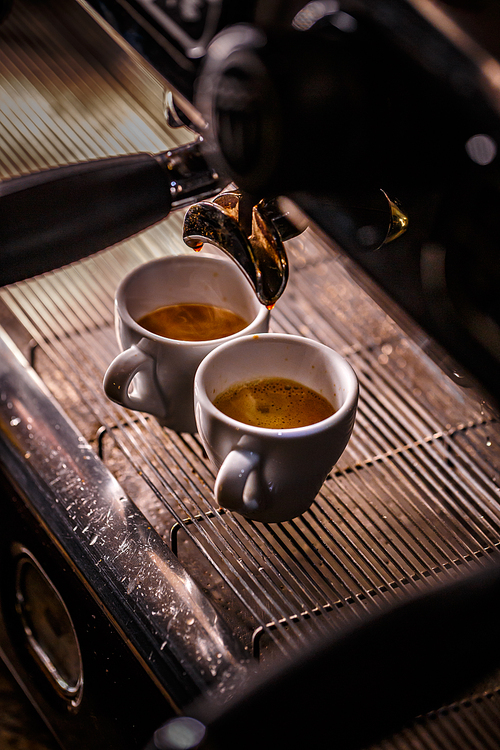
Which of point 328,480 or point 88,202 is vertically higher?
point 88,202

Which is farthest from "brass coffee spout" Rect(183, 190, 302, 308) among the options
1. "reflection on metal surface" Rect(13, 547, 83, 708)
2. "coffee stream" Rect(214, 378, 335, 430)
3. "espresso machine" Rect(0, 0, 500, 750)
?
Result: "reflection on metal surface" Rect(13, 547, 83, 708)

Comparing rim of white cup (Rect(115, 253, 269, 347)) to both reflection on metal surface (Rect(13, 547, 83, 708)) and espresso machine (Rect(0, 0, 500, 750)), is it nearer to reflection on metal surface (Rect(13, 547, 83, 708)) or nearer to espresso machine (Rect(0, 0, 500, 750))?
espresso machine (Rect(0, 0, 500, 750))

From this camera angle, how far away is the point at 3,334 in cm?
52

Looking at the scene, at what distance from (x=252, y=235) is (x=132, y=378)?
17cm

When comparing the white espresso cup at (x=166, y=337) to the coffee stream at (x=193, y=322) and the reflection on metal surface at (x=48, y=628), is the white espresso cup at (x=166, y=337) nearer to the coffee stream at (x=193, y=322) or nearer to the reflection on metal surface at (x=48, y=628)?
the coffee stream at (x=193, y=322)

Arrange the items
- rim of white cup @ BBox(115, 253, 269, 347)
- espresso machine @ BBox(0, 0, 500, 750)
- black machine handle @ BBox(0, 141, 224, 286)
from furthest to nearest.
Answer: rim of white cup @ BBox(115, 253, 269, 347), black machine handle @ BBox(0, 141, 224, 286), espresso machine @ BBox(0, 0, 500, 750)

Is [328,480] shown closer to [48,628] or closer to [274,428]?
[274,428]

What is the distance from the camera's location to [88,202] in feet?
1.11

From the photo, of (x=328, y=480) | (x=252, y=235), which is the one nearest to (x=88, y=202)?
(x=252, y=235)

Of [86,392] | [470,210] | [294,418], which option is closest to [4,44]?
[86,392]

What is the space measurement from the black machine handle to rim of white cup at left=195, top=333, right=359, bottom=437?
3.5 inches

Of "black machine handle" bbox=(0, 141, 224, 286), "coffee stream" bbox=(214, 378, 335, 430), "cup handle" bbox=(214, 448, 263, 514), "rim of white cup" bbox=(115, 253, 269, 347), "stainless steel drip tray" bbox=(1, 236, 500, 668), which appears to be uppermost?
"black machine handle" bbox=(0, 141, 224, 286)

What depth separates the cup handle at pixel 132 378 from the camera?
0.44 metres

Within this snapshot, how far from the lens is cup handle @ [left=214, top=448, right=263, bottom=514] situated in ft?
1.16
